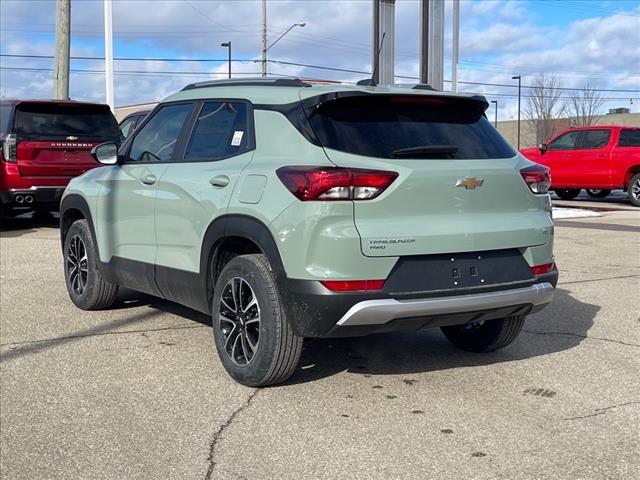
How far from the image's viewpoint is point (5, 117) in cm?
1204

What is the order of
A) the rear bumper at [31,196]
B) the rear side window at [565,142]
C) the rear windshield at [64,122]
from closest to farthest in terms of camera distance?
the rear bumper at [31,196], the rear windshield at [64,122], the rear side window at [565,142]

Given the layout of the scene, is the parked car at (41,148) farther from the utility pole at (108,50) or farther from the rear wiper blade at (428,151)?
the rear wiper blade at (428,151)

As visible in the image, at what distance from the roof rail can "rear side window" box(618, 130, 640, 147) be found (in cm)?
1507

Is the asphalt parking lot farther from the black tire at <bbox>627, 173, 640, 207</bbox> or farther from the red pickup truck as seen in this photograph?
the red pickup truck

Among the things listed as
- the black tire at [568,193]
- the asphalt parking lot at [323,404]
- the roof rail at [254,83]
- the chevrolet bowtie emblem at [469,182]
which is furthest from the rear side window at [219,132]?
the black tire at [568,193]

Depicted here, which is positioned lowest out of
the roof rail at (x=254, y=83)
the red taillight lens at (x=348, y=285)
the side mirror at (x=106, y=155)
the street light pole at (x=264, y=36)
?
the red taillight lens at (x=348, y=285)

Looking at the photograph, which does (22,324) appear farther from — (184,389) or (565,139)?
(565,139)

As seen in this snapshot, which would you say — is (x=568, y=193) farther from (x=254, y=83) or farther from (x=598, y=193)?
(x=254, y=83)

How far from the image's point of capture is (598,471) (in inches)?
137

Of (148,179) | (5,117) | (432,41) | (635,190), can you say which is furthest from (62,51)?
(148,179)

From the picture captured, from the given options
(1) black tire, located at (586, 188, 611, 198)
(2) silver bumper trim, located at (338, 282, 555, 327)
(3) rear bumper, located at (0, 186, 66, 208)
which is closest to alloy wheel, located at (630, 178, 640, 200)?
(1) black tire, located at (586, 188, 611, 198)

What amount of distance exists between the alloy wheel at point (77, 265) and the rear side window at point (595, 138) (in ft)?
49.0

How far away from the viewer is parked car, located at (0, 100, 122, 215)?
11602mm

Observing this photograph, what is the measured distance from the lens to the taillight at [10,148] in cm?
1159
